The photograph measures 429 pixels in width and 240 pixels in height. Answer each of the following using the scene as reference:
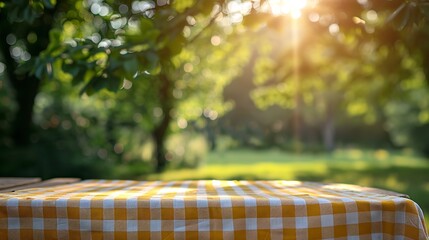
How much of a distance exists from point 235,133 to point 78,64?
9.92m

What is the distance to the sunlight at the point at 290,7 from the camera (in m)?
5.53

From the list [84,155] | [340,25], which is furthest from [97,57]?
[84,155]

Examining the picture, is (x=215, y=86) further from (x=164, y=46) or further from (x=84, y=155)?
(x=164, y=46)

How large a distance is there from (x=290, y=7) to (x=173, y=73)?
36.4ft

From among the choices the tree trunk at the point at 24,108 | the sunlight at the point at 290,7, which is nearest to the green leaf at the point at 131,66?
the sunlight at the point at 290,7

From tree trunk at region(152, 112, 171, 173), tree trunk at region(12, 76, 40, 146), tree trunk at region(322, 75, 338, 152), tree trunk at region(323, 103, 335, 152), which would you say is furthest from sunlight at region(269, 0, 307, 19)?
tree trunk at region(323, 103, 335, 152)

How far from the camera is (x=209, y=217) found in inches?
76.2

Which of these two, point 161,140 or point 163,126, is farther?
point 161,140

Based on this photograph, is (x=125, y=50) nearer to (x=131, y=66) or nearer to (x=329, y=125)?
(x=131, y=66)

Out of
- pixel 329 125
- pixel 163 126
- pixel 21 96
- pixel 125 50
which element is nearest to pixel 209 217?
pixel 125 50

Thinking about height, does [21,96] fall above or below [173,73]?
below

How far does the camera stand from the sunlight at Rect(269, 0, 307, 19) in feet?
18.1

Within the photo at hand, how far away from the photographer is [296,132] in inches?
1813

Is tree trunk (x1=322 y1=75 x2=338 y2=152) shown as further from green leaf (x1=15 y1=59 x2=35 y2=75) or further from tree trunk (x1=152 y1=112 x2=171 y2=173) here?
green leaf (x1=15 y1=59 x2=35 y2=75)
